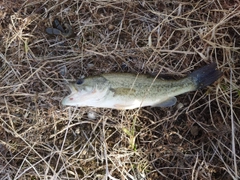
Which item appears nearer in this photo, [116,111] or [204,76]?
[204,76]

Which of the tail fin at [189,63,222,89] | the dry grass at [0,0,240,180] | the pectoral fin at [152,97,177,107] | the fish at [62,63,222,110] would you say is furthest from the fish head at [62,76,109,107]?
the tail fin at [189,63,222,89]

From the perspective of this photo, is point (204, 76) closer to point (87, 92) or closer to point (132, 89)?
point (132, 89)

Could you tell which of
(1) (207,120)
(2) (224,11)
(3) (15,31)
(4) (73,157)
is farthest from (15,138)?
(2) (224,11)

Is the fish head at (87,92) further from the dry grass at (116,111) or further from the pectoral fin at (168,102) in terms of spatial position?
the pectoral fin at (168,102)

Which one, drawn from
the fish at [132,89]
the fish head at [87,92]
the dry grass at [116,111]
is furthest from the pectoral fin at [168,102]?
the fish head at [87,92]

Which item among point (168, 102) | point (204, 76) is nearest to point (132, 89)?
point (168, 102)

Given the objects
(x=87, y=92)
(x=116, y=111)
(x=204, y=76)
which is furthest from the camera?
(x=116, y=111)

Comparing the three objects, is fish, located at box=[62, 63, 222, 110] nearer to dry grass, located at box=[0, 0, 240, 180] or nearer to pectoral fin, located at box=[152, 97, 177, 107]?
pectoral fin, located at box=[152, 97, 177, 107]
